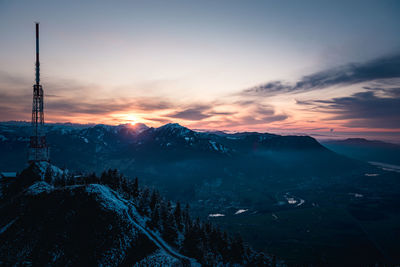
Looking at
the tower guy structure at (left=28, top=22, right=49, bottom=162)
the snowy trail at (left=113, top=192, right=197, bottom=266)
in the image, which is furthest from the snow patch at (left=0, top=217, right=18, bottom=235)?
the tower guy structure at (left=28, top=22, right=49, bottom=162)

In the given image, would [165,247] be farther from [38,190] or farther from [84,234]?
[38,190]

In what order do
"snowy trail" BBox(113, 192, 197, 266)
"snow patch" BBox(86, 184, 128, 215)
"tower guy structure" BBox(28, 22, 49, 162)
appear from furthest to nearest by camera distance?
"tower guy structure" BBox(28, 22, 49, 162) < "snow patch" BBox(86, 184, 128, 215) < "snowy trail" BBox(113, 192, 197, 266)

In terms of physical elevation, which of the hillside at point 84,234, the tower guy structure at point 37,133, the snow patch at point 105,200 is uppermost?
the tower guy structure at point 37,133

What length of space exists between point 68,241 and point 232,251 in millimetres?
90396

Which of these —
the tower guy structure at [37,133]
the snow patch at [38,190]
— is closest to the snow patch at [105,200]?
the snow patch at [38,190]

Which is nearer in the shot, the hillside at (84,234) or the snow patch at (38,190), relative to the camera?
the hillside at (84,234)

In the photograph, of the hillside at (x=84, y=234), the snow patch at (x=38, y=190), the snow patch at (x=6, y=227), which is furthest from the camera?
the snow patch at (x=38, y=190)

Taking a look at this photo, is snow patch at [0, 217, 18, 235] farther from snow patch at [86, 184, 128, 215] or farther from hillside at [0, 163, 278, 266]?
snow patch at [86, 184, 128, 215]

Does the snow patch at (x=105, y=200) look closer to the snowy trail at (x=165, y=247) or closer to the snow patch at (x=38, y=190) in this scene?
the snowy trail at (x=165, y=247)

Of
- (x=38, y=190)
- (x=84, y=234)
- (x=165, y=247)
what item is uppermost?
(x=38, y=190)

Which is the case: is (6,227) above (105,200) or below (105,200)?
below

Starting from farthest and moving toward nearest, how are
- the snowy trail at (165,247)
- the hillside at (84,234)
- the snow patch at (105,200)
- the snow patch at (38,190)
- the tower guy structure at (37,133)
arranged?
1. the tower guy structure at (37,133)
2. the snow patch at (38,190)
3. the snow patch at (105,200)
4. the snowy trail at (165,247)
5. the hillside at (84,234)

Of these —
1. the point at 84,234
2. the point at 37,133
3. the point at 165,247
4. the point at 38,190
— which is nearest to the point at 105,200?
the point at 84,234

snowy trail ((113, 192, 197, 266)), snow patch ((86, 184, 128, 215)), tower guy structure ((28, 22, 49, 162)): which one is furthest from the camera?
tower guy structure ((28, 22, 49, 162))
